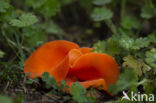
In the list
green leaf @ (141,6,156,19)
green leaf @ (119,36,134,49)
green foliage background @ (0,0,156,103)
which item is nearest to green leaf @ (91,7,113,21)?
green foliage background @ (0,0,156,103)

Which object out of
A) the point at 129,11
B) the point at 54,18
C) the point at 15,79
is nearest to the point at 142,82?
the point at 15,79

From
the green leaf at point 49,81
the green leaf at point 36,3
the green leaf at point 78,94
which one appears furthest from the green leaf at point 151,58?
the green leaf at point 36,3

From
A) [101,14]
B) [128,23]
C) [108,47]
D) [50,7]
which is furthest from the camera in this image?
[128,23]

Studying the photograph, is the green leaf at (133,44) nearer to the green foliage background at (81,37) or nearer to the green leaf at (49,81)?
the green foliage background at (81,37)

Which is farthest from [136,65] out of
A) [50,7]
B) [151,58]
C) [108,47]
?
[50,7]

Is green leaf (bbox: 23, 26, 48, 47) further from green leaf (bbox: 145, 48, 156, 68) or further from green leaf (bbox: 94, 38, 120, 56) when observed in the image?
green leaf (bbox: 145, 48, 156, 68)

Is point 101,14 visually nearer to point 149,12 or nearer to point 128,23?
point 128,23

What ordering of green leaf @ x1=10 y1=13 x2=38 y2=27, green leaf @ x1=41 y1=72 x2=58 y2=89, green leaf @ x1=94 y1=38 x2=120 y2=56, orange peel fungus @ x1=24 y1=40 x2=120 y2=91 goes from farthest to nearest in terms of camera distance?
green leaf @ x1=94 y1=38 x2=120 y2=56 → green leaf @ x1=10 y1=13 x2=38 y2=27 → orange peel fungus @ x1=24 y1=40 x2=120 y2=91 → green leaf @ x1=41 y1=72 x2=58 y2=89
